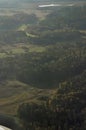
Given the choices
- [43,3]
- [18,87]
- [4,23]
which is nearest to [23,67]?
[18,87]

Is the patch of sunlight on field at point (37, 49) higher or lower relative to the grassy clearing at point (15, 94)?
lower

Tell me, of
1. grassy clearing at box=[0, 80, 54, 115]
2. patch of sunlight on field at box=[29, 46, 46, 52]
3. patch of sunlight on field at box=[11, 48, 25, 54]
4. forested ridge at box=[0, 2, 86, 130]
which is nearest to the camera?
forested ridge at box=[0, 2, 86, 130]

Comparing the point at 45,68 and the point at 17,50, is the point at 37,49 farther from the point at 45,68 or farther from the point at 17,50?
the point at 45,68

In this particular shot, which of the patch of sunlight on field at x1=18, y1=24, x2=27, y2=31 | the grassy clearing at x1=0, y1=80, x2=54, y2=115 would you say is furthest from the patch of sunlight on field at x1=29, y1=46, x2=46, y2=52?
the patch of sunlight on field at x1=18, y1=24, x2=27, y2=31

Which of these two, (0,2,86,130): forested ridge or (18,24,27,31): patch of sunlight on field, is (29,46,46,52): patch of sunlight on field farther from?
(18,24,27,31): patch of sunlight on field

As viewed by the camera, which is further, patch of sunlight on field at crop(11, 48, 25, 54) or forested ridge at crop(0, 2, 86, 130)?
patch of sunlight on field at crop(11, 48, 25, 54)

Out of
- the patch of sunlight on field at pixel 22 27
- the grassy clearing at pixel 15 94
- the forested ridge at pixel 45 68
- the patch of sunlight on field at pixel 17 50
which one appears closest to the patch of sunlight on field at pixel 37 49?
the forested ridge at pixel 45 68

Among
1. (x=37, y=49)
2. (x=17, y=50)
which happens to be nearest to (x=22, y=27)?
(x=17, y=50)

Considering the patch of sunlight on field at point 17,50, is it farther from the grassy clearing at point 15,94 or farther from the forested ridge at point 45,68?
the grassy clearing at point 15,94

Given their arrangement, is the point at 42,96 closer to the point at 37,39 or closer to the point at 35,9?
the point at 37,39
